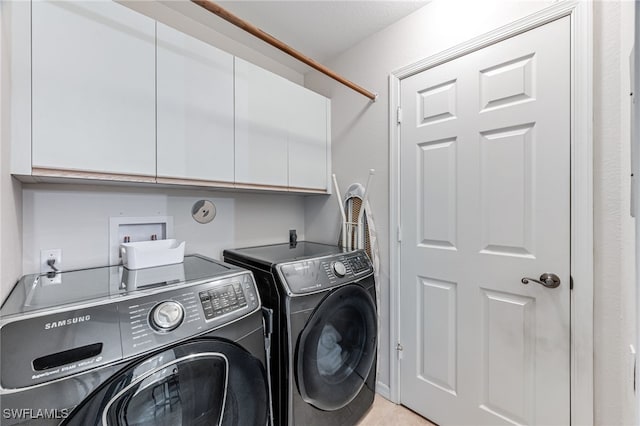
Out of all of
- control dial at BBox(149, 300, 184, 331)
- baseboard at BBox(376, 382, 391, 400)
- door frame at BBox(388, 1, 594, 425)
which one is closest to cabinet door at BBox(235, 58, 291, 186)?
control dial at BBox(149, 300, 184, 331)

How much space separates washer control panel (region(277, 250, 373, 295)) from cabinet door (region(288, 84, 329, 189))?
0.65 m

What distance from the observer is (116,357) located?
0.76 meters

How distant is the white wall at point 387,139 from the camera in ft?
3.44

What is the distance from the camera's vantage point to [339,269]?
4.84 feet

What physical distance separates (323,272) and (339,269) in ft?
0.38

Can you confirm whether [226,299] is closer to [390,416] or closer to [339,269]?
[339,269]

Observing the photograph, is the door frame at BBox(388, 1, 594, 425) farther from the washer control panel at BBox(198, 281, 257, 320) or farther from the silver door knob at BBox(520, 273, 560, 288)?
the washer control panel at BBox(198, 281, 257, 320)

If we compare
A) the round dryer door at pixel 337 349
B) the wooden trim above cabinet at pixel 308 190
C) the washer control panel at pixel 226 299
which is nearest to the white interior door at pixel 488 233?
the round dryer door at pixel 337 349

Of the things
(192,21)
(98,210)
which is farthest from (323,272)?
(192,21)

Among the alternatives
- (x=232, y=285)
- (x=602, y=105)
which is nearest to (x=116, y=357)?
(x=232, y=285)

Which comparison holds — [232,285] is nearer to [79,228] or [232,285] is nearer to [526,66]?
[79,228]

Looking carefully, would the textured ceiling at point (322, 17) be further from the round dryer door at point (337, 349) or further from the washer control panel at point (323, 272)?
the round dryer door at point (337, 349)

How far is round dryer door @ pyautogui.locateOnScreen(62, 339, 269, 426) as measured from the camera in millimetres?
742

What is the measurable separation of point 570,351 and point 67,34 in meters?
2.47
